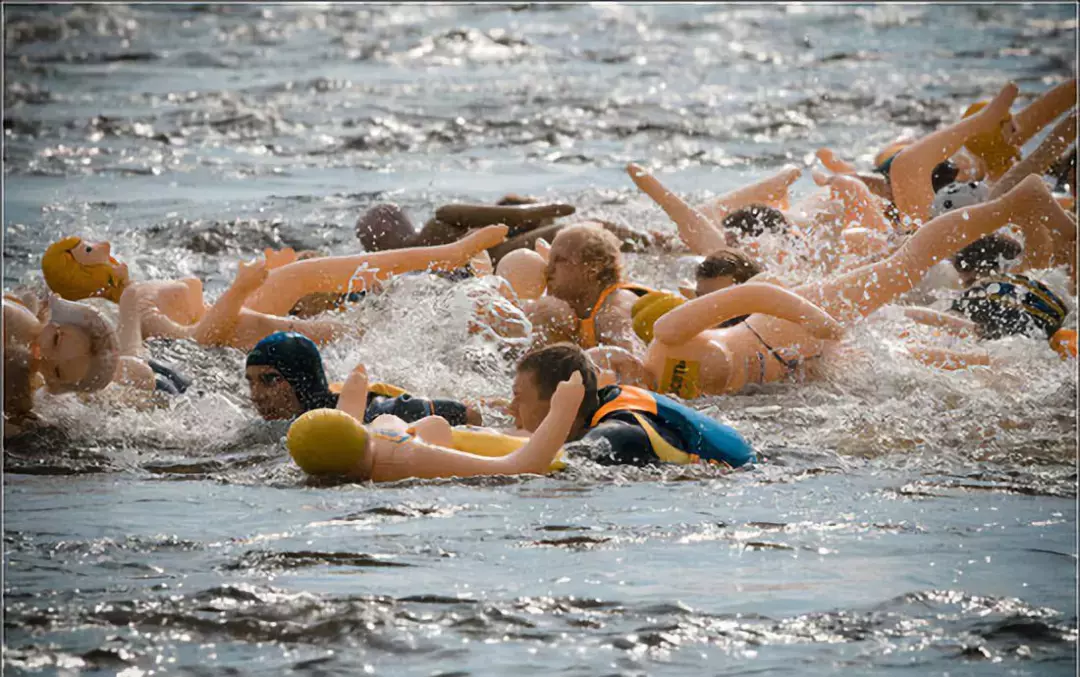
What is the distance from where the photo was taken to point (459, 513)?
535cm

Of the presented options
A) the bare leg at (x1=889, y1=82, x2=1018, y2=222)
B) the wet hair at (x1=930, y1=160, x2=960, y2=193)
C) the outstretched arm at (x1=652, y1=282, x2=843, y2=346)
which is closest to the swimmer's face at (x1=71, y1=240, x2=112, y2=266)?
the outstretched arm at (x1=652, y1=282, x2=843, y2=346)

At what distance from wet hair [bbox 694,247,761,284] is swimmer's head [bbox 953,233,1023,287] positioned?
1.86 m

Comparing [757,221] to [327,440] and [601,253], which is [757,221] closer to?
[601,253]

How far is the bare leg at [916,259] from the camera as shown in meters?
7.25

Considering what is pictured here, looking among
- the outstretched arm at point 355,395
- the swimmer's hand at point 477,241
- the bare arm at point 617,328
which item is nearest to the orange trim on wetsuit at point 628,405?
the outstretched arm at point 355,395

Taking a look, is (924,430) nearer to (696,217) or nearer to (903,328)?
(903,328)

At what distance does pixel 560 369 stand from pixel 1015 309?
3279mm

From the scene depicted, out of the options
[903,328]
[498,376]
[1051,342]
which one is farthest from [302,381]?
[1051,342]

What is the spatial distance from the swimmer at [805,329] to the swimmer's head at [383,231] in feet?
9.19

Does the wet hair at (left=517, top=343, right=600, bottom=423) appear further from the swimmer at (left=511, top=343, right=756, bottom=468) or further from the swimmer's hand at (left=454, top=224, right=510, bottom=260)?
the swimmer's hand at (left=454, top=224, right=510, bottom=260)

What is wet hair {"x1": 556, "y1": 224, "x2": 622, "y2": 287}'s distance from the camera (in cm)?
762

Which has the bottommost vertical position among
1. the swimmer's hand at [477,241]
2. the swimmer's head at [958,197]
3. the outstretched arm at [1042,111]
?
the swimmer's hand at [477,241]

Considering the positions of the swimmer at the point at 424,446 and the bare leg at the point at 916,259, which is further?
the bare leg at the point at 916,259

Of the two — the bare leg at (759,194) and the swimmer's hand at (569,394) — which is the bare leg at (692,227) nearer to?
the bare leg at (759,194)
